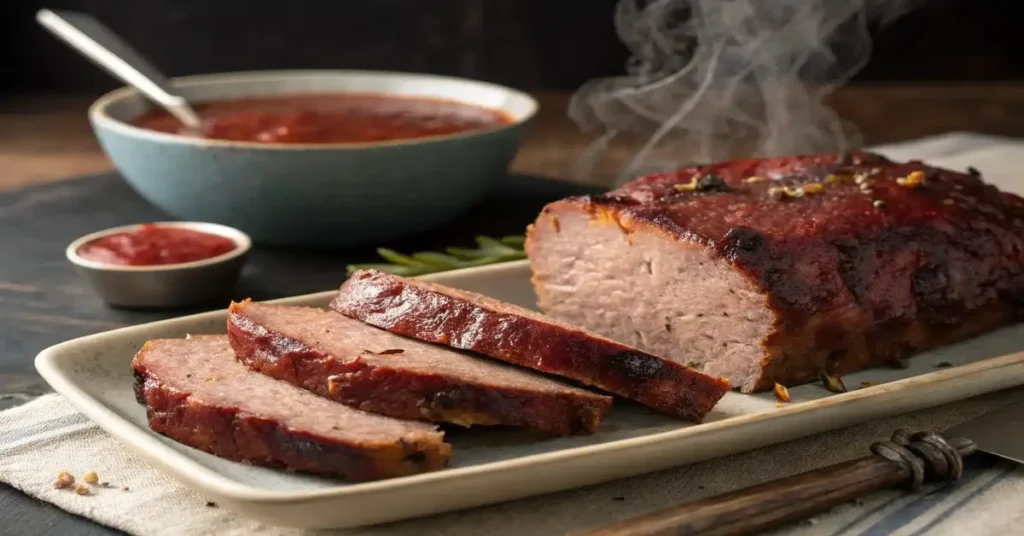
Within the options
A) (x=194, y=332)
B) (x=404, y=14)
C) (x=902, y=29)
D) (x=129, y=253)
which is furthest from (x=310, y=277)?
(x=902, y=29)

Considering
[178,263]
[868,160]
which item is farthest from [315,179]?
[868,160]

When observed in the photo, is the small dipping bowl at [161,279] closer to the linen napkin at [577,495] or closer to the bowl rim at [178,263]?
the bowl rim at [178,263]

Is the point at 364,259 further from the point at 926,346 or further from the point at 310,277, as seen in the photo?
the point at 926,346

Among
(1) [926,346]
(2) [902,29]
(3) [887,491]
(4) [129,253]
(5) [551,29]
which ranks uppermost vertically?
(2) [902,29]

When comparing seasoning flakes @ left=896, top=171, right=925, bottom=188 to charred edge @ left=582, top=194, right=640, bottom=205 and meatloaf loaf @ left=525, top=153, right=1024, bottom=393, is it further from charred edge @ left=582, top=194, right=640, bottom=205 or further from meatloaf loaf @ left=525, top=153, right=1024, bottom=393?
charred edge @ left=582, top=194, right=640, bottom=205

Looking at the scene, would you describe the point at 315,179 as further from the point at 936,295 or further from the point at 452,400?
the point at 936,295

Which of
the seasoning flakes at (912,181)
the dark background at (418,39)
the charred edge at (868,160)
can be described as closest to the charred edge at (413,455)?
the seasoning flakes at (912,181)
